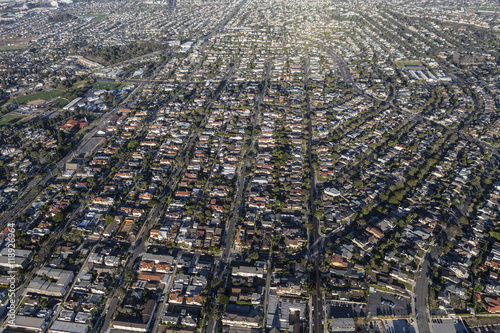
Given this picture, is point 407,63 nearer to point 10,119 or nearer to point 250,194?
point 250,194

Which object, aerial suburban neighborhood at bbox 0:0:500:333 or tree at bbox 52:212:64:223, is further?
tree at bbox 52:212:64:223

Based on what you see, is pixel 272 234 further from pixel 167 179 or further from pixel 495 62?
pixel 495 62

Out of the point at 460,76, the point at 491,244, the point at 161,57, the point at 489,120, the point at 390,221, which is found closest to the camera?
the point at 491,244

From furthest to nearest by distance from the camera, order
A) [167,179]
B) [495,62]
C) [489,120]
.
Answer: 1. [495,62]
2. [489,120]
3. [167,179]

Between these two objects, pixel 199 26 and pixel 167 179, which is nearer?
pixel 167 179

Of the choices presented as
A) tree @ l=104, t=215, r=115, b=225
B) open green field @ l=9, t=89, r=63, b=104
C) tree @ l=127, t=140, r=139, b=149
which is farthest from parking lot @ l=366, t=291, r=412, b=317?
open green field @ l=9, t=89, r=63, b=104

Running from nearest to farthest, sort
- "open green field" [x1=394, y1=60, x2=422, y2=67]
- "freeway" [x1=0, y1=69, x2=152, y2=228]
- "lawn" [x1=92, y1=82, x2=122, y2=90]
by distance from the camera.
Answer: "freeway" [x1=0, y1=69, x2=152, y2=228] → "lawn" [x1=92, y1=82, x2=122, y2=90] → "open green field" [x1=394, y1=60, x2=422, y2=67]

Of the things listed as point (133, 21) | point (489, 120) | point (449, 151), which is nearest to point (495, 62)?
point (489, 120)

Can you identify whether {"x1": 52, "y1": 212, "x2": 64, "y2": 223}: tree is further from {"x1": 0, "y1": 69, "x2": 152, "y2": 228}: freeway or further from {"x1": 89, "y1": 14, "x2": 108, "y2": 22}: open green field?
{"x1": 89, "y1": 14, "x2": 108, "y2": 22}: open green field
